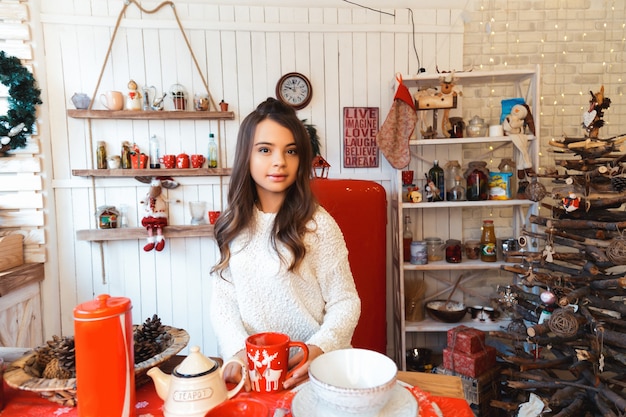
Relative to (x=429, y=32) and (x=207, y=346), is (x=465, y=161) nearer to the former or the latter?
(x=429, y=32)

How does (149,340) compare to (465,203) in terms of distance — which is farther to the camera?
(465,203)

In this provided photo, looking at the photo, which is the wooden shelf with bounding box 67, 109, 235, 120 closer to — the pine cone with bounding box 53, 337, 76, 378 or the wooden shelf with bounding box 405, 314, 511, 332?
the wooden shelf with bounding box 405, 314, 511, 332

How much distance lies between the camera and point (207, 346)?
2918mm

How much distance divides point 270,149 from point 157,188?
1.70 meters

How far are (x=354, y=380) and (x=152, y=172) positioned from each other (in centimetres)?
223

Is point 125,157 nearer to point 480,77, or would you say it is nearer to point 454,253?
point 454,253

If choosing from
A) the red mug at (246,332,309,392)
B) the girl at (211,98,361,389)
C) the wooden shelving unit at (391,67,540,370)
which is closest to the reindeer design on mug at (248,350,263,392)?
the red mug at (246,332,309,392)

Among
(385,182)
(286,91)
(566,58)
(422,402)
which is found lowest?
(422,402)

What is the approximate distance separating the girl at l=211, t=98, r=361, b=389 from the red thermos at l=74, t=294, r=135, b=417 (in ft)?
1.63

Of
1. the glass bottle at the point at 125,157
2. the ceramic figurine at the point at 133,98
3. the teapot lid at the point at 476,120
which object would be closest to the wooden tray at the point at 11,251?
the glass bottle at the point at 125,157

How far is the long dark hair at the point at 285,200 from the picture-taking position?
4.17ft

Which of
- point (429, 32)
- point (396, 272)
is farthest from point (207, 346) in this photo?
point (429, 32)

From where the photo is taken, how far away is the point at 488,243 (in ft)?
9.12

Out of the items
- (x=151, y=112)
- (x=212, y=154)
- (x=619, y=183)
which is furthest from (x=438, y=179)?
(x=151, y=112)
